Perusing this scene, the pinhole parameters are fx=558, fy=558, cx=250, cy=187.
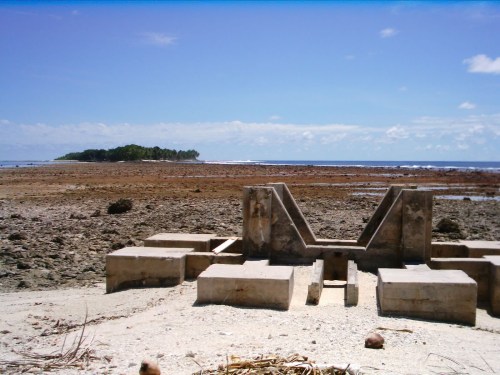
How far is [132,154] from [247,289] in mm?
87820

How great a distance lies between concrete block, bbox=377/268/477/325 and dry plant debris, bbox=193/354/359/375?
2287 mm

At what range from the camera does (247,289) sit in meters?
7.26

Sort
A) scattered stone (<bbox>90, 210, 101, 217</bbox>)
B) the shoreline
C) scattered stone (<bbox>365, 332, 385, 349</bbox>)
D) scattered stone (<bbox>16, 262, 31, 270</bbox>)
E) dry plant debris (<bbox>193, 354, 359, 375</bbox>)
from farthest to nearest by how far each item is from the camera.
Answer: scattered stone (<bbox>90, 210, 101, 217</bbox>) → the shoreline → scattered stone (<bbox>16, 262, 31, 270</bbox>) → scattered stone (<bbox>365, 332, 385, 349</bbox>) → dry plant debris (<bbox>193, 354, 359, 375</bbox>)

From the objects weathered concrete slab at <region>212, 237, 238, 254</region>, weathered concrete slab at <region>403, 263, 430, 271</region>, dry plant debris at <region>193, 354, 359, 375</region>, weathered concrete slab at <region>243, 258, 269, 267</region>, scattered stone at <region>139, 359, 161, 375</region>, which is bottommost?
scattered stone at <region>139, 359, 161, 375</region>

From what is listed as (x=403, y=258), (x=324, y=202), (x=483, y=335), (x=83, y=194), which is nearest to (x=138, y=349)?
(x=483, y=335)

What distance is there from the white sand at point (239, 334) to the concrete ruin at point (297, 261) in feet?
0.87

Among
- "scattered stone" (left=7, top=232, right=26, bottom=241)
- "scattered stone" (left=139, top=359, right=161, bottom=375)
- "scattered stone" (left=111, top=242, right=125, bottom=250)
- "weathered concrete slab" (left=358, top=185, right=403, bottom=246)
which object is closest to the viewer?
"scattered stone" (left=139, top=359, right=161, bottom=375)

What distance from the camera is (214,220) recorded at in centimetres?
1736

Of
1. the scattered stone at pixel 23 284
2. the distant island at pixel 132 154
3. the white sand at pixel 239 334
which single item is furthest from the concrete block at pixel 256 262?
the distant island at pixel 132 154

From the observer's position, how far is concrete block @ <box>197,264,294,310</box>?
23.6ft

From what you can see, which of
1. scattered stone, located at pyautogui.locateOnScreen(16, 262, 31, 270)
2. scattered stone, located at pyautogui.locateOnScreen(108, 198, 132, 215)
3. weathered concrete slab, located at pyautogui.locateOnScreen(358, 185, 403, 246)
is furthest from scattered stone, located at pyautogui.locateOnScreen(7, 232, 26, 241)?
weathered concrete slab, located at pyautogui.locateOnScreen(358, 185, 403, 246)

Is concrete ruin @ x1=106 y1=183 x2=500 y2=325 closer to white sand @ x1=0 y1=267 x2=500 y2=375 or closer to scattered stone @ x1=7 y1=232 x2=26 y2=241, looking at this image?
white sand @ x1=0 y1=267 x2=500 y2=375

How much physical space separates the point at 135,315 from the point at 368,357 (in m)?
3.15

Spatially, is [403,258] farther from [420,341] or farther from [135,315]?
[135,315]
